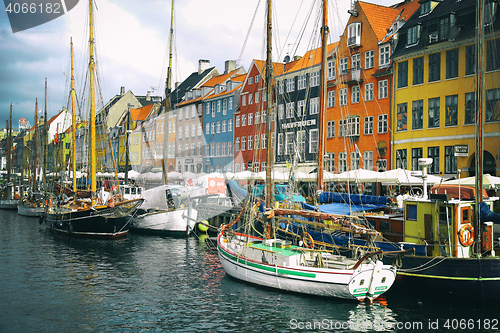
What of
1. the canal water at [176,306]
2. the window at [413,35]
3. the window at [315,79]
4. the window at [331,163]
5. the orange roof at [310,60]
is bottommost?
the canal water at [176,306]

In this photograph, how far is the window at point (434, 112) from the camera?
115 ft

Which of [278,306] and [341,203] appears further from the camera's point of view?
[341,203]

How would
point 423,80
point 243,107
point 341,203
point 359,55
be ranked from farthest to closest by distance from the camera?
1. point 243,107
2. point 359,55
3. point 423,80
4. point 341,203

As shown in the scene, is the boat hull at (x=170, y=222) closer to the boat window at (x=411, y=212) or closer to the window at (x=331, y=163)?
the window at (x=331, y=163)

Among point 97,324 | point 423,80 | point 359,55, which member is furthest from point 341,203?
point 359,55

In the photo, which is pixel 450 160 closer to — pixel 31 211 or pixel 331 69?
pixel 331 69

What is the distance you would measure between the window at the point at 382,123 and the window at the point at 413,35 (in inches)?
247

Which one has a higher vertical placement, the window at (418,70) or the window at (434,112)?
the window at (418,70)

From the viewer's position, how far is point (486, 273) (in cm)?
1527

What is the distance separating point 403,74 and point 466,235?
2396cm

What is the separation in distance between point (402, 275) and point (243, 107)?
152 ft

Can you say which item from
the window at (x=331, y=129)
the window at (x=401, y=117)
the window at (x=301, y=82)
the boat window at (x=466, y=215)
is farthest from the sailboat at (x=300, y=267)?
the window at (x=301, y=82)

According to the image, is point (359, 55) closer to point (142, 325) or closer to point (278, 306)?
point (278, 306)

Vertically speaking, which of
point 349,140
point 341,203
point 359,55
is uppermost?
point 359,55
